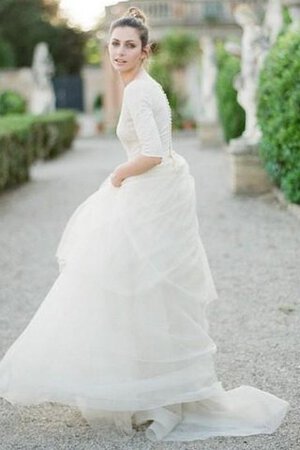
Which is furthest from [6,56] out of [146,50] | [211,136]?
[146,50]

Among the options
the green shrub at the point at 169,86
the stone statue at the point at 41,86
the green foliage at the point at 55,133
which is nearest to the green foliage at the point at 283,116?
the green foliage at the point at 55,133

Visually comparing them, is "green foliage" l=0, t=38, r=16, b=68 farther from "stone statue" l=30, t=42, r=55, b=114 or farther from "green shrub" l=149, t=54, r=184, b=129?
"stone statue" l=30, t=42, r=55, b=114

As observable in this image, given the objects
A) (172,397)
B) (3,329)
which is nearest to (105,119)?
(3,329)

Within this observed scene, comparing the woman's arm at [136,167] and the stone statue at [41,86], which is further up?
the woman's arm at [136,167]

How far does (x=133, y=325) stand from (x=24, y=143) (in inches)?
457

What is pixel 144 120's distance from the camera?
3.58 metres

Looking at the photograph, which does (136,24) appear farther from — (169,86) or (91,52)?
(91,52)

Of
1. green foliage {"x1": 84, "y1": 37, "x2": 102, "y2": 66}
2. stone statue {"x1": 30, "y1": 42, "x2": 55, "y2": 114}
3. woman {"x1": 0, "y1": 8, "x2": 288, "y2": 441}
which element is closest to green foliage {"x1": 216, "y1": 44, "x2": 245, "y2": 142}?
stone statue {"x1": 30, "y1": 42, "x2": 55, "y2": 114}

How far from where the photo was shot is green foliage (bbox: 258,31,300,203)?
923cm

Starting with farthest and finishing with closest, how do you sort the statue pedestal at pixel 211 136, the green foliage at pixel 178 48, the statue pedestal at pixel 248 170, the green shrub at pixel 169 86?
the green foliage at pixel 178 48
the green shrub at pixel 169 86
the statue pedestal at pixel 211 136
the statue pedestal at pixel 248 170

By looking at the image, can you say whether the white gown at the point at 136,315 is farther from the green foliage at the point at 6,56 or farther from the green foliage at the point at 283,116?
the green foliage at the point at 6,56

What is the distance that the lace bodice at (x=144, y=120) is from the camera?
11.8 ft

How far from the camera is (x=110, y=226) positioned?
3686 mm

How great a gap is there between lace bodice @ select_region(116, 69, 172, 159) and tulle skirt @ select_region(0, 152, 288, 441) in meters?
0.11
